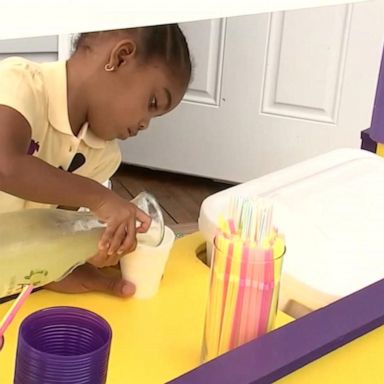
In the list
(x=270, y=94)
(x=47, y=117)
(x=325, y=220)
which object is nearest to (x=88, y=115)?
(x=47, y=117)

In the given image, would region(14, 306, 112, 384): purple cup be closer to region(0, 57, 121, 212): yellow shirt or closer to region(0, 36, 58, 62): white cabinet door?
region(0, 57, 121, 212): yellow shirt

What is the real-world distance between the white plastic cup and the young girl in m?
0.01

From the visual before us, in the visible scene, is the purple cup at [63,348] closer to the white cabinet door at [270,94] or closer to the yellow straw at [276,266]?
the yellow straw at [276,266]

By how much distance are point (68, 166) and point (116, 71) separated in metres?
0.20

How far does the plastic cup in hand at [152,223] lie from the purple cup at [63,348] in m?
0.20

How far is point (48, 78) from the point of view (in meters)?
0.88

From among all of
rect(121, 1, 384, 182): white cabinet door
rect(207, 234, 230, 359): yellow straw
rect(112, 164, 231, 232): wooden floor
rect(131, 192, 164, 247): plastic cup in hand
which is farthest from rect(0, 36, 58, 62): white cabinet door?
rect(207, 234, 230, 359): yellow straw

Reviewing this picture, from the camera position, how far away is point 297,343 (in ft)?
1.97

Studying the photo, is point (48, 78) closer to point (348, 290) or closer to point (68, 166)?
point (68, 166)

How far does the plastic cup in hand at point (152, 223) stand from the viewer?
2.49 feet

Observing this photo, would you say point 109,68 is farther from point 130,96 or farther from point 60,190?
point 60,190

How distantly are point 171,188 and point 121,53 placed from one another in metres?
1.66

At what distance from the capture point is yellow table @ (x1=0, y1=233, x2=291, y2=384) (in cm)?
66

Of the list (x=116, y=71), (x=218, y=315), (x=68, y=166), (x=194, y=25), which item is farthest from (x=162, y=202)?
(x=218, y=315)
